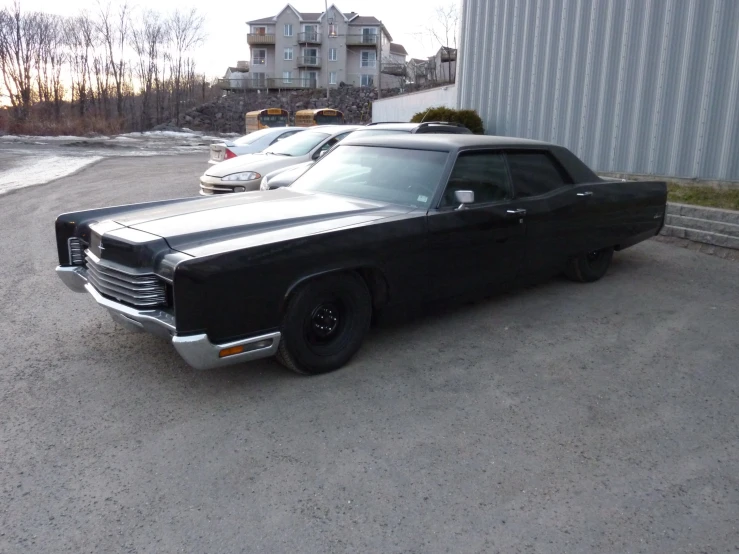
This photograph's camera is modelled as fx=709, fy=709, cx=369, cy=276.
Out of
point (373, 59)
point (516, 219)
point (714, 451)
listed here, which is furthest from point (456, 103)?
point (373, 59)

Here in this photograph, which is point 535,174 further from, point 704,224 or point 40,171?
point 40,171

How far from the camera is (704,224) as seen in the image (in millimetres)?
→ 8469

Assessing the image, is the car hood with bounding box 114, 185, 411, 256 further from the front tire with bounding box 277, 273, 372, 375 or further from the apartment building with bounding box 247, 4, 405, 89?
the apartment building with bounding box 247, 4, 405, 89

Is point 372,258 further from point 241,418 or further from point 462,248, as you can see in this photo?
point 241,418

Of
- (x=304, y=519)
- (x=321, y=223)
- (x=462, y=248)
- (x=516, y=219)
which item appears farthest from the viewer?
(x=516, y=219)

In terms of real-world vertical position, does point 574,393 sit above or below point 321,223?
below

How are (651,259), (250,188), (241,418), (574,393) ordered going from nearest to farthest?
1. (241,418)
2. (574,393)
3. (651,259)
4. (250,188)

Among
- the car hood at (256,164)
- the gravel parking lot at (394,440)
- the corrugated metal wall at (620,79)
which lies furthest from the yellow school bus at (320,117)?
the gravel parking lot at (394,440)

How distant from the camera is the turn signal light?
12.9ft

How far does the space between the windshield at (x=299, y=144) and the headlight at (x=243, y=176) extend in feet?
3.44

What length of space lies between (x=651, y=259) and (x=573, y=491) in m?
5.32

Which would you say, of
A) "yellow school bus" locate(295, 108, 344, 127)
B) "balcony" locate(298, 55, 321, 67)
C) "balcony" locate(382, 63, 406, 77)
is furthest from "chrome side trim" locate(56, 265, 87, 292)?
"balcony" locate(298, 55, 321, 67)

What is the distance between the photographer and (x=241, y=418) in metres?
3.93

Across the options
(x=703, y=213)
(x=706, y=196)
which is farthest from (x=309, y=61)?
(x=703, y=213)
